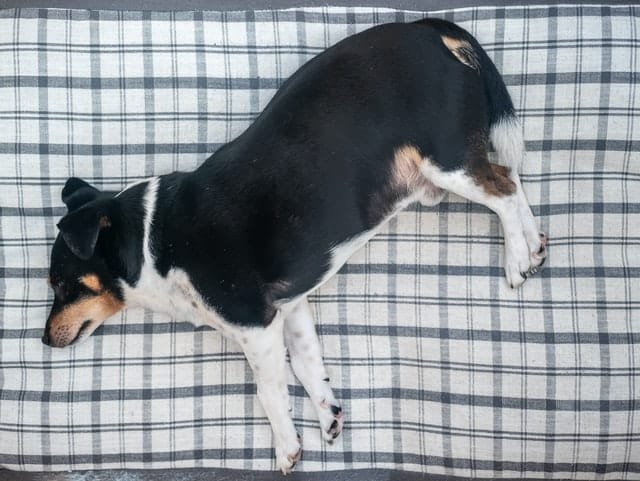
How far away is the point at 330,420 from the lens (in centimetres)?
262

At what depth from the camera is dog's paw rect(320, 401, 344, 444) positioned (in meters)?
2.62

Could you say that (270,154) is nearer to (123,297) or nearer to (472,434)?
(123,297)

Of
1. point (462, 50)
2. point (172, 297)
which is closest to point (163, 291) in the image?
point (172, 297)

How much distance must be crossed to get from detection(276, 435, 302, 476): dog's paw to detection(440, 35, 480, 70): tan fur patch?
159 cm

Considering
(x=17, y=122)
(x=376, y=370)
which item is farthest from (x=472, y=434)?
(x=17, y=122)

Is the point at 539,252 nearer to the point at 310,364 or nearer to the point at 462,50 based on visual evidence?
the point at 462,50

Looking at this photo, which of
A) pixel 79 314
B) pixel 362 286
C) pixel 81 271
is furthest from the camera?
pixel 362 286

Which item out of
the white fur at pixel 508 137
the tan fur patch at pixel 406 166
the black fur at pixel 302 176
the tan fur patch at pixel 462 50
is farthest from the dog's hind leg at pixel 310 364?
the tan fur patch at pixel 462 50

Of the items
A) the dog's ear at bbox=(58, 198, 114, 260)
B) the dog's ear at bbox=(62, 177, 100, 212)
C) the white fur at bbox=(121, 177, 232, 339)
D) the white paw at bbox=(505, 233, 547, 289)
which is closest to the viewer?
the dog's ear at bbox=(58, 198, 114, 260)

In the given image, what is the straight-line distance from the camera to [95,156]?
8.91 ft

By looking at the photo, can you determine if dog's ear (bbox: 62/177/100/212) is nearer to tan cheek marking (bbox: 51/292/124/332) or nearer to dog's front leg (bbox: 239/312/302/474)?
tan cheek marking (bbox: 51/292/124/332)

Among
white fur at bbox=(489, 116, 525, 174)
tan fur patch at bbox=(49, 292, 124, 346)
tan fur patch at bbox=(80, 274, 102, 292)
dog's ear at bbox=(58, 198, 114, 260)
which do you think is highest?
white fur at bbox=(489, 116, 525, 174)

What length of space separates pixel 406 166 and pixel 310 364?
2.89ft

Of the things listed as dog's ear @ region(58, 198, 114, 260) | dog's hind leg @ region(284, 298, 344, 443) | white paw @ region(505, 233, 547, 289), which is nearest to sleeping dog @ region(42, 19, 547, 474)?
dog's ear @ region(58, 198, 114, 260)
